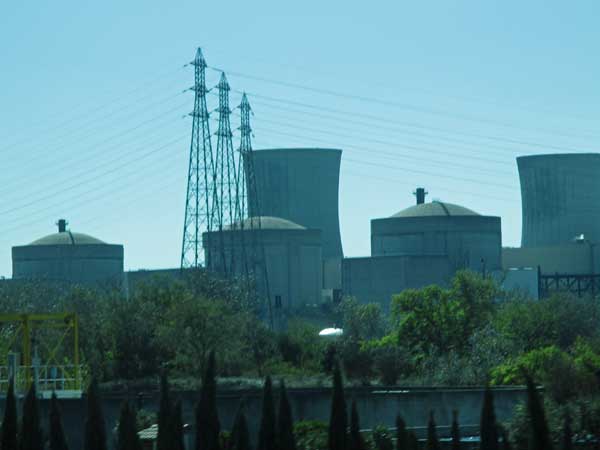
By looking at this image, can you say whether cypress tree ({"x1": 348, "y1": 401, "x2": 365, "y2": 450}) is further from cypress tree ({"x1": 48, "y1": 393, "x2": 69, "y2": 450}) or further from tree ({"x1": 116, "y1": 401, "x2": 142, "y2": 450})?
cypress tree ({"x1": 48, "y1": 393, "x2": 69, "y2": 450})

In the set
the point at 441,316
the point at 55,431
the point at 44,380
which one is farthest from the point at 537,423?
the point at 441,316

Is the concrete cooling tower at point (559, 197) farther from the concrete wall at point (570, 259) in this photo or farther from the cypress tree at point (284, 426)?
the cypress tree at point (284, 426)

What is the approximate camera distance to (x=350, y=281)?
205 ft

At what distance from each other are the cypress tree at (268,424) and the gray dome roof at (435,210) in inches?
1968

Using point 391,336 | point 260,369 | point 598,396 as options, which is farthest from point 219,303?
point 598,396

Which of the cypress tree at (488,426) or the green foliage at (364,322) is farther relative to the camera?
the green foliage at (364,322)

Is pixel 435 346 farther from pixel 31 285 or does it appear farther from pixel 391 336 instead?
pixel 31 285

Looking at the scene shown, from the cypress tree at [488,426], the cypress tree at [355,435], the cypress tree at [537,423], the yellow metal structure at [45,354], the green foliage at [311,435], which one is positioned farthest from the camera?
the yellow metal structure at [45,354]

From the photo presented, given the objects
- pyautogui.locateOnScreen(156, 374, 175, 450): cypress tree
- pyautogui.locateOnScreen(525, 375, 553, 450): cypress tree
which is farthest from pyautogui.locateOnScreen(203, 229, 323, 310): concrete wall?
pyautogui.locateOnScreen(525, 375, 553, 450): cypress tree

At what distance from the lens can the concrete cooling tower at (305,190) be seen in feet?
222

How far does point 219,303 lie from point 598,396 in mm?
20932

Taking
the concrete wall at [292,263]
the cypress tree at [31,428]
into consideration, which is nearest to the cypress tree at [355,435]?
the cypress tree at [31,428]

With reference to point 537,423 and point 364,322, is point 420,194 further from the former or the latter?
point 537,423

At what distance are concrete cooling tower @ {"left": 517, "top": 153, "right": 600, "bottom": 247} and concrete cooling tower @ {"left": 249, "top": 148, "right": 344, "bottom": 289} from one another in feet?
35.5
